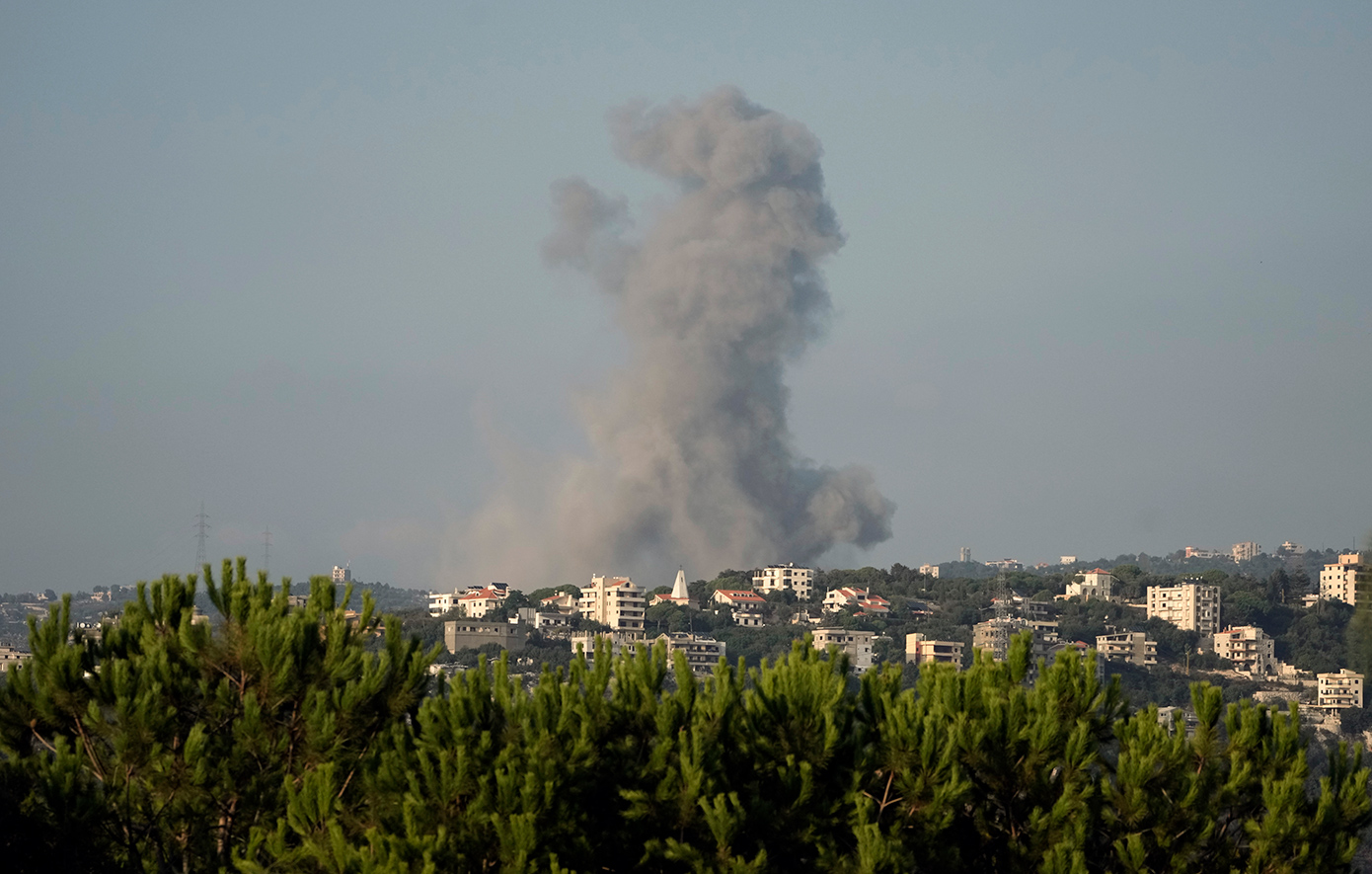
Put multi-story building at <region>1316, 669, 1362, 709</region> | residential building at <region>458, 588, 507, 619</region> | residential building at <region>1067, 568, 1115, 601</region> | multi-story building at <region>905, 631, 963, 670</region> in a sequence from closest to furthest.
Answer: multi-story building at <region>1316, 669, 1362, 709</region> → multi-story building at <region>905, 631, 963, 670</region> → residential building at <region>458, 588, 507, 619</region> → residential building at <region>1067, 568, 1115, 601</region>

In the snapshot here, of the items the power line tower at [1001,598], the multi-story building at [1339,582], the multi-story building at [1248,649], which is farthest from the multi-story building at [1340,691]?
the multi-story building at [1339,582]

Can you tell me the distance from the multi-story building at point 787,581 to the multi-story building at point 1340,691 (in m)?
38.8

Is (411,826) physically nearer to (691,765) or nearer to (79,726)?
(691,765)

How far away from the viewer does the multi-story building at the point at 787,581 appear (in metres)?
121

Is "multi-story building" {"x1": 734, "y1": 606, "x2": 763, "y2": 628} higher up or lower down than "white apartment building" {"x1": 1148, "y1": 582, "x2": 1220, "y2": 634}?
lower down

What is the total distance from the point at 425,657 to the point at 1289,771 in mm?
7524

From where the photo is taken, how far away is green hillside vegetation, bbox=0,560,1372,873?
1302 centimetres

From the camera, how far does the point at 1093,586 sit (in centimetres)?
12519

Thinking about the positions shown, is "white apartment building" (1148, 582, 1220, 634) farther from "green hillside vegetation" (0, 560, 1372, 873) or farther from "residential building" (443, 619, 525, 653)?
"green hillside vegetation" (0, 560, 1372, 873)

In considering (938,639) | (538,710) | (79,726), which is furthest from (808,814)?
(938,639)

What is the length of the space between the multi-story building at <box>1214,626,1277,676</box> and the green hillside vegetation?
92415 mm

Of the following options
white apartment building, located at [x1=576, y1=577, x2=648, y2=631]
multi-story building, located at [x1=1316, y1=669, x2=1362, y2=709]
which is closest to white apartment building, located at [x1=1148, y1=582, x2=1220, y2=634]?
multi-story building, located at [x1=1316, y1=669, x2=1362, y2=709]

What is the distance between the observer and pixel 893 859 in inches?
527

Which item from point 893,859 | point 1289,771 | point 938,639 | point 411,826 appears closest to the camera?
point 411,826
